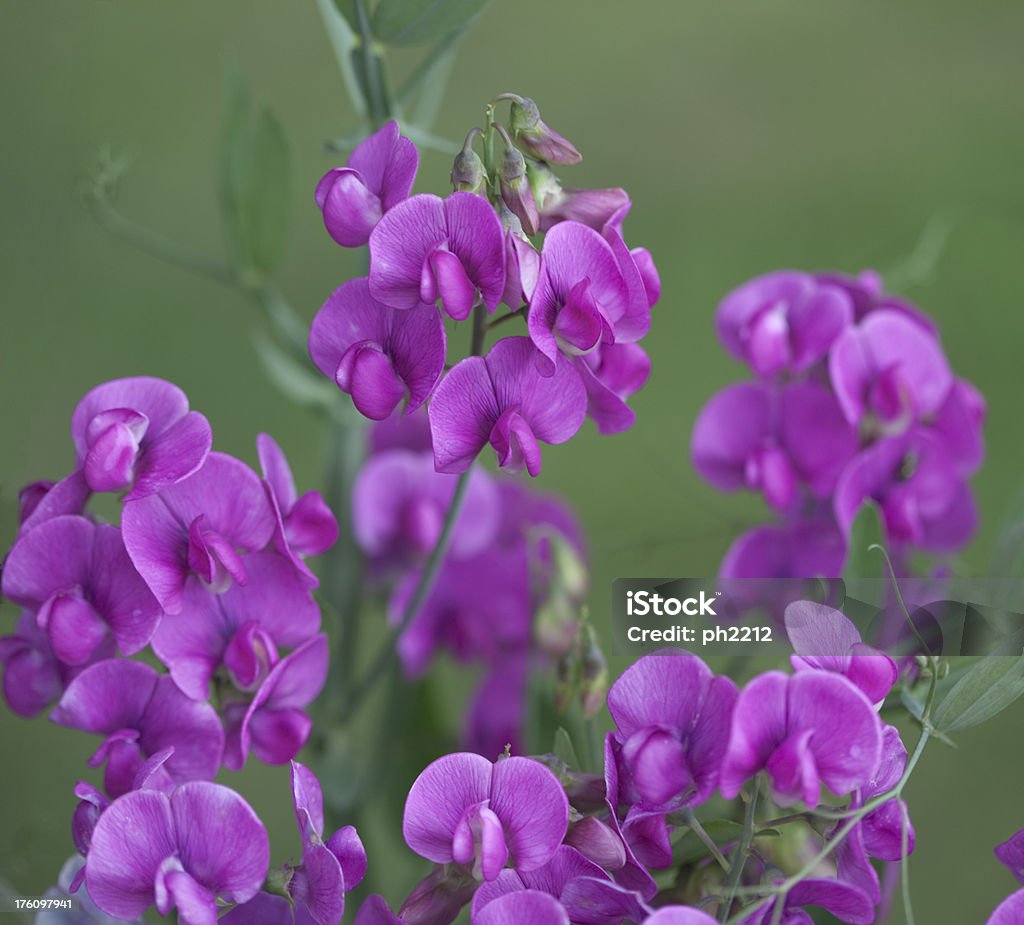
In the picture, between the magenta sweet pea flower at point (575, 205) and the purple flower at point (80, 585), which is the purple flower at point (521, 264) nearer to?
the magenta sweet pea flower at point (575, 205)

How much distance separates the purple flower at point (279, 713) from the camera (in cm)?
44

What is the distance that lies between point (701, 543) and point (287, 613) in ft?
1.18

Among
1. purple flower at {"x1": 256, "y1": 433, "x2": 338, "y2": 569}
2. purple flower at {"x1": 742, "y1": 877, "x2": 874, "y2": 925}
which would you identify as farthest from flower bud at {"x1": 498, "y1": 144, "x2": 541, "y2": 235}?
purple flower at {"x1": 742, "y1": 877, "x2": 874, "y2": 925}

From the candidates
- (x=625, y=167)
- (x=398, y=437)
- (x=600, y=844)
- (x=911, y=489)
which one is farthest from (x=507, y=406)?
(x=625, y=167)

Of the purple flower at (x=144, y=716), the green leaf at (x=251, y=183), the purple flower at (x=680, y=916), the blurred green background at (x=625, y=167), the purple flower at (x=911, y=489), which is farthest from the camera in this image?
the blurred green background at (x=625, y=167)

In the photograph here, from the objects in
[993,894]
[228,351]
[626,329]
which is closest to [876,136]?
[228,351]

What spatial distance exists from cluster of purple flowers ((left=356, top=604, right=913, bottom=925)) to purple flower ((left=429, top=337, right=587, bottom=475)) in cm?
9

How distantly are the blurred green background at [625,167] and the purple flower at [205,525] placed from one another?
2.38 feet

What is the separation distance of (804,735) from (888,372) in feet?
0.88

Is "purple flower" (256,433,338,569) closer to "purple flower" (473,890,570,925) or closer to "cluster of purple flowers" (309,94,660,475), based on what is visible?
"cluster of purple flowers" (309,94,660,475)

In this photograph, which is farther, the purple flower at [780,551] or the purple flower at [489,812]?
the purple flower at [780,551]

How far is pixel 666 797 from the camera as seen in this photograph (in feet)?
1.18

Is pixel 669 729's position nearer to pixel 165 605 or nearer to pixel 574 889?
pixel 574 889

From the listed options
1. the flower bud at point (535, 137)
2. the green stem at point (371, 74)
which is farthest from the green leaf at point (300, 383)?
the flower bud at point (535, 137)
